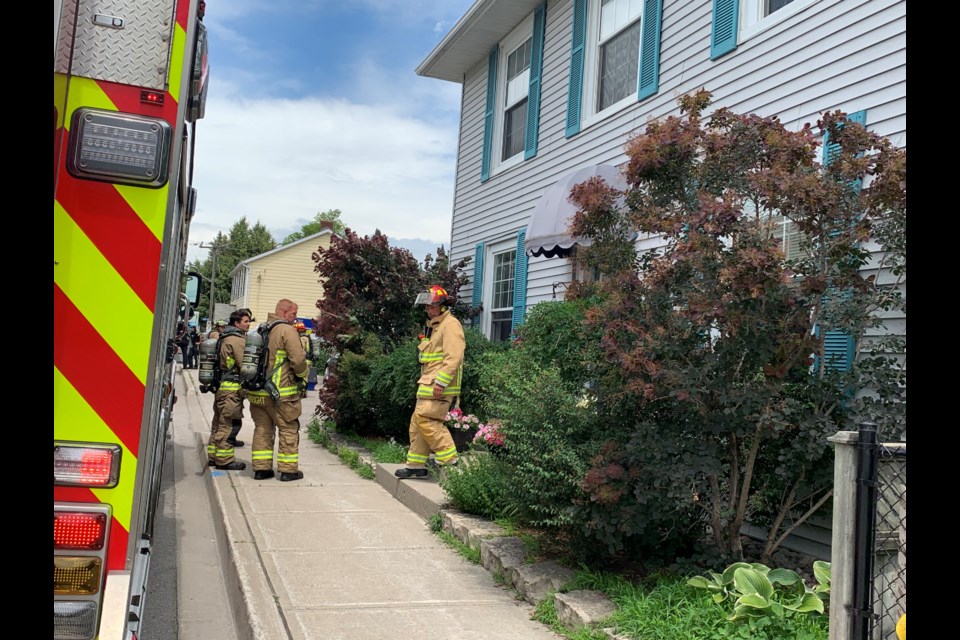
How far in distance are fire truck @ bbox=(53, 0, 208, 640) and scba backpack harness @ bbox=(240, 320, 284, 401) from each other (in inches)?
209

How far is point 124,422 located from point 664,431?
287 centimetres

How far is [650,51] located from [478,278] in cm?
494

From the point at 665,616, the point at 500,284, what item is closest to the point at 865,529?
the point at 665,616

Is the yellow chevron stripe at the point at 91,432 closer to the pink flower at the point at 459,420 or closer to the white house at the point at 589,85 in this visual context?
the white house at the point at 589,85

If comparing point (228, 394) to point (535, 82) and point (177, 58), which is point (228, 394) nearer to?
point (535, 82)

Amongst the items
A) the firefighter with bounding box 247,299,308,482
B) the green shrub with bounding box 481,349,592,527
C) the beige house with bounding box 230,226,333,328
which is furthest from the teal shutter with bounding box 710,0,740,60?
the beige house with bounding box 230,226,333,328

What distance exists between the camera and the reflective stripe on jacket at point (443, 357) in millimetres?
7758

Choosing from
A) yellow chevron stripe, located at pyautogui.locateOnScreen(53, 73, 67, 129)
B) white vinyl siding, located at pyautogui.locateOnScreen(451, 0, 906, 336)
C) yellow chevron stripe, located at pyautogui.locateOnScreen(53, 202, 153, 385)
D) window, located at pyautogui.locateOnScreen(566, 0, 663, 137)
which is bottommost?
yellow chevron stripe, located at pyautogui.locateOnScreen(53, 202, 153, 385)

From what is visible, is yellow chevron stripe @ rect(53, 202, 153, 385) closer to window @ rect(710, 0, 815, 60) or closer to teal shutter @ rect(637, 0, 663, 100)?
window @ rect(710, 0, 815, 60)

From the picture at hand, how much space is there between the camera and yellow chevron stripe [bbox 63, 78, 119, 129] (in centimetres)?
258

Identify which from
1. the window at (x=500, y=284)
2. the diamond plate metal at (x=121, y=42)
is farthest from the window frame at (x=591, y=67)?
the diamond plate metal at (x=121, y=42)

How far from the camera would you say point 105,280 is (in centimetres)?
256
